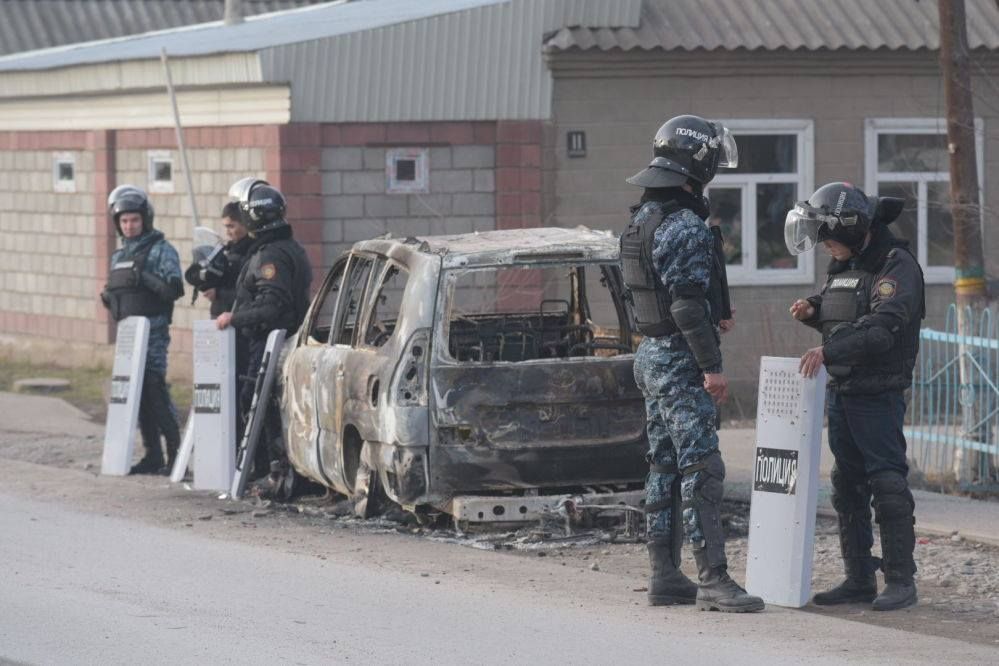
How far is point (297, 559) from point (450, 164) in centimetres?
853

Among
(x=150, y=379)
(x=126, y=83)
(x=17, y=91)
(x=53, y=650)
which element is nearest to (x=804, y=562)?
(x=53, y=650)

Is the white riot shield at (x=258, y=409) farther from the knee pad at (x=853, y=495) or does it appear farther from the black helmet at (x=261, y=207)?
the knee pad at (x=853, y=495)

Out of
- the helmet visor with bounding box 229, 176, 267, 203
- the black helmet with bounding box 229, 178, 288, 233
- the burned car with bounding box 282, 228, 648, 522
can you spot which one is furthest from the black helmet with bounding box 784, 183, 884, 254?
the helmet visor with bounding box 229, 176, 267, 203

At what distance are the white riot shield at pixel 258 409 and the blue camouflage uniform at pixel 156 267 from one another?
1.60 m

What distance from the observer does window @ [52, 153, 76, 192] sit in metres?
20.5

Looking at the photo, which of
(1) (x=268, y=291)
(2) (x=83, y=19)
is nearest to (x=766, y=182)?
(1) (x=268, y=291)

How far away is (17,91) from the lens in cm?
2131

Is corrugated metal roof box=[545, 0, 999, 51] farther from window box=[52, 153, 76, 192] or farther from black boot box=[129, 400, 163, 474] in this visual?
window box=[52, 153, 76, 192]

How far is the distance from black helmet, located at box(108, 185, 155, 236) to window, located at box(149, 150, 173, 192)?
602 centimetres

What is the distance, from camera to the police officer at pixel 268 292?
37.5 ft

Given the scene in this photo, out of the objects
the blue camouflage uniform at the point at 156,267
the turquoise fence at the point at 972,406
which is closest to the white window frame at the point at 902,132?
the turquoise fence at the point at 972,406

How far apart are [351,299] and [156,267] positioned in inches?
95.9

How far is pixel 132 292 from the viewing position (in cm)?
1264

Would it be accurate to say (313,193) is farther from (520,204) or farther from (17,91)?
(17,91)
